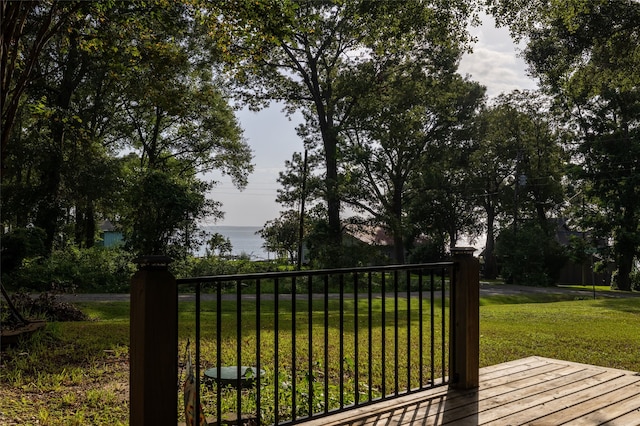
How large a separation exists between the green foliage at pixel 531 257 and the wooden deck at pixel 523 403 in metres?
18.7

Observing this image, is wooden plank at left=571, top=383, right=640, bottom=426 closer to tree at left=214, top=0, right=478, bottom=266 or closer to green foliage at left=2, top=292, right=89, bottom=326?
green foliage at left=2, top=292, right=89, bottom=326

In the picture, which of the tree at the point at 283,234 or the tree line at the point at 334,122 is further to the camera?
the tree at the point at 283,234

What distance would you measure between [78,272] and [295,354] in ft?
32.8

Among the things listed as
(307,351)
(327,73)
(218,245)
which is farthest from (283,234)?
(307,351)

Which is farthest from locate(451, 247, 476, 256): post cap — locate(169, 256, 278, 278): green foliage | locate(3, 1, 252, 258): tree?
locate(169, 256, 278, 278): green foliage

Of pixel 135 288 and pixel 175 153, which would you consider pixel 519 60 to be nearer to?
pixel 175 153

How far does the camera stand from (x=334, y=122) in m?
19.0

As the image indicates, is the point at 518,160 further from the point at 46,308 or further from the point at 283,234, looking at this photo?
the point at 46,308

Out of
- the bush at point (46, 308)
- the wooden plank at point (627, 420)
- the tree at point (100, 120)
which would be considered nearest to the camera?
the wooden plank at point (627, 420)

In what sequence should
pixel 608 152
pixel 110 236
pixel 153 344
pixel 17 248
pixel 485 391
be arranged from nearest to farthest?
1. pixel 153 344
2. pixel 485 391
3. pixel 17 248
4. pixel 608 152
5. pixel 110 236

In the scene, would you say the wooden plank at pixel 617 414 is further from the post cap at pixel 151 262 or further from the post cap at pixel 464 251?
the post cap at pixel 151 262

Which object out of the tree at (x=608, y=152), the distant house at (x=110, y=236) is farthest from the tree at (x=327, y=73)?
the distant house at (x=110, y=236)

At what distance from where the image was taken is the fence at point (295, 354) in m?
1.95

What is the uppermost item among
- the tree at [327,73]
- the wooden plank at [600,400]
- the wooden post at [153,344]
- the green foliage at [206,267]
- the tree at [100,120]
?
the tree at [327,73]
